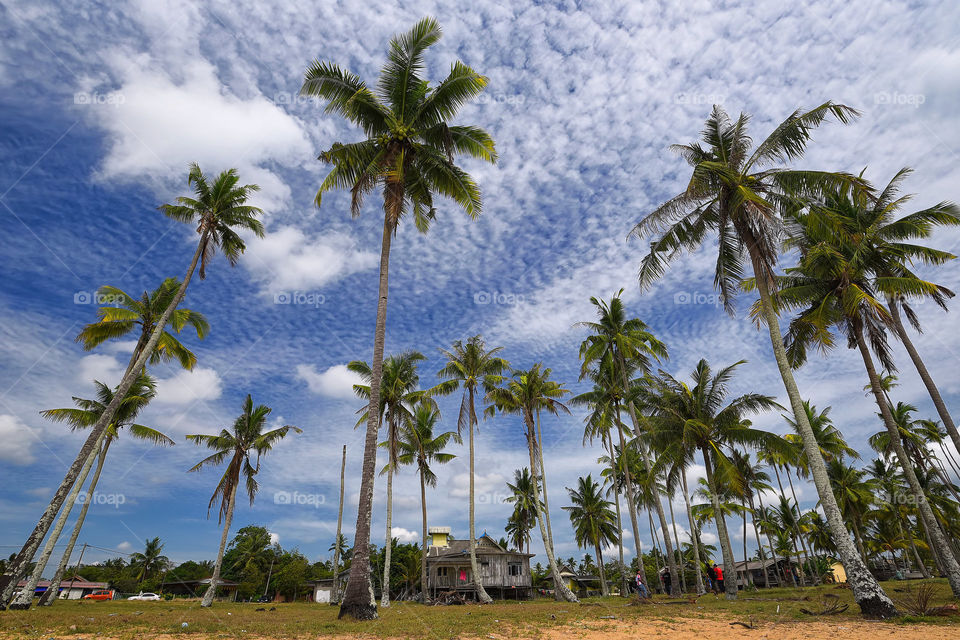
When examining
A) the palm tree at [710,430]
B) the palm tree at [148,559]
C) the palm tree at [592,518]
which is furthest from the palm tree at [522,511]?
the palm tree at [148,559]

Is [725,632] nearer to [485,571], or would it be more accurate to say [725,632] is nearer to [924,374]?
[924,374]

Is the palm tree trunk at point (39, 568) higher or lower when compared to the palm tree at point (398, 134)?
lower

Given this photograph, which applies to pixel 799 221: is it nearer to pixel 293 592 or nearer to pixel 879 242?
pixel 879 242

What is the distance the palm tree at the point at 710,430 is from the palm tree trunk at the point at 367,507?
48.5 feet

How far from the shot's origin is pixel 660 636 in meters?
9.92

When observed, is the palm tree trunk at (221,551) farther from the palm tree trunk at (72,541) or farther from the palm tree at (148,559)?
the palm tree at (148,559)

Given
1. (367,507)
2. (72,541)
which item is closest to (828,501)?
(367,507)

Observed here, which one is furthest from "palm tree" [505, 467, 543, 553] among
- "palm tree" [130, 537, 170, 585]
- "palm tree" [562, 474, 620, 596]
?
"palm tree" [130, 537, 170, 585]

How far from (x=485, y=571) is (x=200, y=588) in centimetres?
Answer: 4468

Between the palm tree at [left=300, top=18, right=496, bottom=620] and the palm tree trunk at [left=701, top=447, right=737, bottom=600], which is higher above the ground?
the palm tree at [left=300, top=18, right=496, bottom=620]

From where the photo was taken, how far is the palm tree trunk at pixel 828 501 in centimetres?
1131

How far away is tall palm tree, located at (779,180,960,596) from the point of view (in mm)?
15672

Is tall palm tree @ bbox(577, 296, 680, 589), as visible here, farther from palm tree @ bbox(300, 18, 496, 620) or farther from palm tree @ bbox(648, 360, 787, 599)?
palm tree @ bbox(300, 18, 496, 620)

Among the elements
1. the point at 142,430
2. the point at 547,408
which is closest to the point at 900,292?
the point at 547,408
